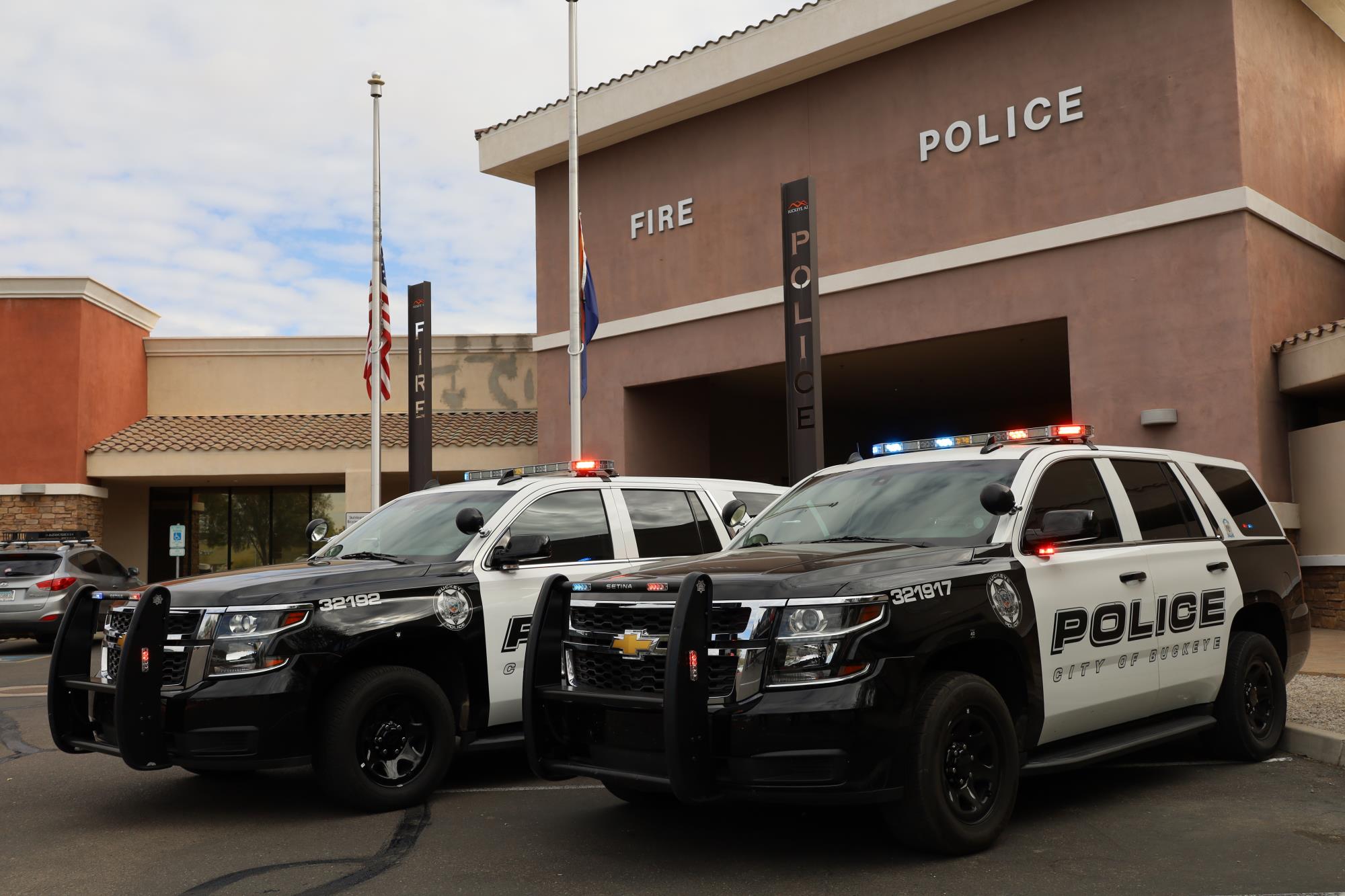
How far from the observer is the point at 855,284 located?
19.7 meters

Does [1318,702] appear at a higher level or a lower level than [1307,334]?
lower

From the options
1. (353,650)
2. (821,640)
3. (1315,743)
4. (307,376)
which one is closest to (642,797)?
(353,650)

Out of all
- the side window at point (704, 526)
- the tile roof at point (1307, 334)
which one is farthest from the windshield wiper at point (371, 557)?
the tile roof at point (1307, 334)

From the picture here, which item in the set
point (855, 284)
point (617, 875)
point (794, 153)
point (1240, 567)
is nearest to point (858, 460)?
point (1240, 567)

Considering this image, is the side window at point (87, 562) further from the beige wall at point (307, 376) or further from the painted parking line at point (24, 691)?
the beige wall at point (307, 376)

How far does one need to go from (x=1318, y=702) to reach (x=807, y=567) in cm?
576

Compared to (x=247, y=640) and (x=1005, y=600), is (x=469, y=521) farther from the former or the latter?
(x=1005, y=600)

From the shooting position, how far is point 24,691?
13117 millimetres

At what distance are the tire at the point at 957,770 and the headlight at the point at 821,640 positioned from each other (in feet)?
1.33

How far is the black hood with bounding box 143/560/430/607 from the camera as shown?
6.57 meters

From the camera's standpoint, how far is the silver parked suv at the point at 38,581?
17.5 metres

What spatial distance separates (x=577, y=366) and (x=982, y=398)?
13018 mm

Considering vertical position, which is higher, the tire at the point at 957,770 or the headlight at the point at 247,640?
the headlight at the point at 247,640

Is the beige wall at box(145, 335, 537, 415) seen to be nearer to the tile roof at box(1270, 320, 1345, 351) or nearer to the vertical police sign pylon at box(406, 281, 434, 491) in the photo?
the vertical police sign pylon at box(406, 281, 434, 491)
